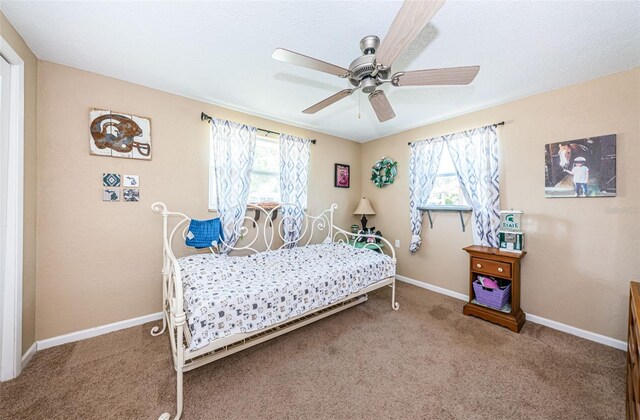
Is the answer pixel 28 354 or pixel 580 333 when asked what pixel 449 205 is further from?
pixel 28 354

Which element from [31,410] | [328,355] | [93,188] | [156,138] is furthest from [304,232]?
[31,410]

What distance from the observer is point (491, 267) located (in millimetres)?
2334

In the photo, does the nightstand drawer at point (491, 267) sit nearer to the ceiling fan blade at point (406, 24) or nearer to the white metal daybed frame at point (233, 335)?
the white metal daybed frame at point (233, 335)

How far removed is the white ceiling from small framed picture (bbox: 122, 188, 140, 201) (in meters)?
1.06

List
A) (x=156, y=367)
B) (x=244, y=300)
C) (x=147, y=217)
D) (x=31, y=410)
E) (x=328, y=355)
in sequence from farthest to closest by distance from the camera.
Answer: (x=147, y=217), (x=328, y=355), (x=156, y=367), (x=244, y=300), (x=31, y=410)

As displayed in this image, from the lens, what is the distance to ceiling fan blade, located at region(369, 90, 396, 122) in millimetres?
1633

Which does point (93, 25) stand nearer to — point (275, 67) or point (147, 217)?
point (275, 67)

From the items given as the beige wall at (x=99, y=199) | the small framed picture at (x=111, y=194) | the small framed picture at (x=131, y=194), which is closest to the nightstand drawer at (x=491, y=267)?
the beige wall at (x=99, y=199)

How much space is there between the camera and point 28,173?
170 cm

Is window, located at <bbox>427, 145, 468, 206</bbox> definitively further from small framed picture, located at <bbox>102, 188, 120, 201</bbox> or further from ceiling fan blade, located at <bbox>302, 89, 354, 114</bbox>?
small framed picture, located at <bbox>102, 188, 120, 201</bbox>

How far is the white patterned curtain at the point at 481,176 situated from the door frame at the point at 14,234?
4.04 m

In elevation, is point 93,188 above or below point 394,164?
below

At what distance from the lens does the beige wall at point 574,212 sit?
1.91 meters

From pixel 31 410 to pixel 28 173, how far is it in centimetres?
159
